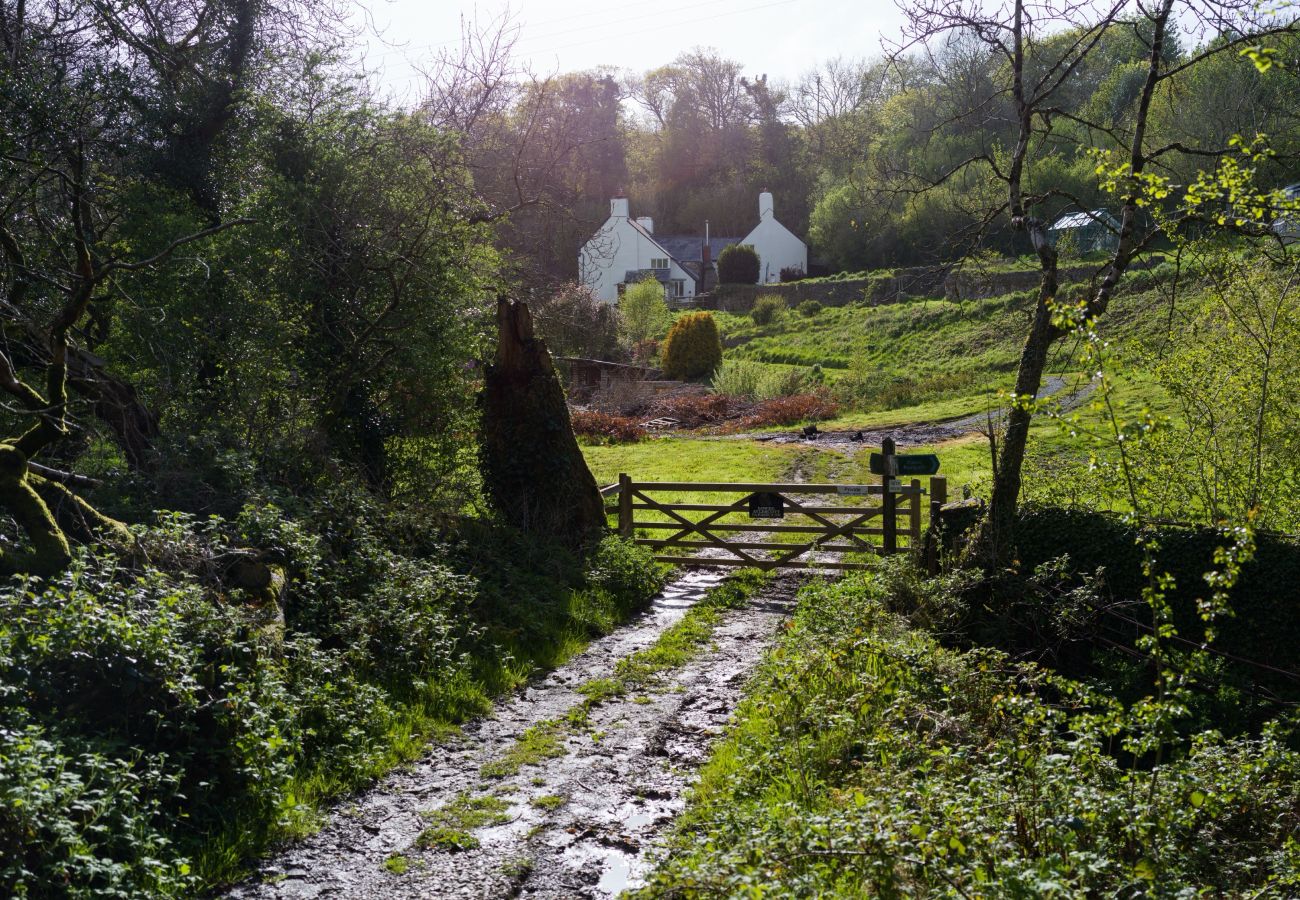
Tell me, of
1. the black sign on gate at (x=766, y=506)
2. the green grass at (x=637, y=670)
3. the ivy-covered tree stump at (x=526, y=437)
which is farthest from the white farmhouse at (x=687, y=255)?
the green grass at (x=637, y=670)

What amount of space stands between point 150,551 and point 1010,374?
31839mm

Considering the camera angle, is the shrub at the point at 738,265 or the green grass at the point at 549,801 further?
the shrub at the point at 738,265

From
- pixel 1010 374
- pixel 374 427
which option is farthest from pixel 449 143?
pixel 1010 374

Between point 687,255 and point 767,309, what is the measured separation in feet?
55.6

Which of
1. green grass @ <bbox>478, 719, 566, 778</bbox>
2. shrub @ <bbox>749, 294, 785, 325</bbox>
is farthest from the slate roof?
green grass @ <bbox>478, 719, 566, 778</bbox>

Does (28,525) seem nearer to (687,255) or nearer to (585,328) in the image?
(585,328)

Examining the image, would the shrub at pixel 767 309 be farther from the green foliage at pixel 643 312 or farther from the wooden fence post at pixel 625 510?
the wooden fence post at pixel 625 510

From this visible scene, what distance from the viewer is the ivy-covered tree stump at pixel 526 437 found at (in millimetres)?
13141

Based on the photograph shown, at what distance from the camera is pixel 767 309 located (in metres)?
55.2

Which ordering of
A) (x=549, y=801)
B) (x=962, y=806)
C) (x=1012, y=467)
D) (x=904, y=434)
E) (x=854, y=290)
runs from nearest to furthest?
(x=962, y=806) → (x=549, y=801) → (x=1012, y=467) → (x=904, y=434) → (x=854, y=290)

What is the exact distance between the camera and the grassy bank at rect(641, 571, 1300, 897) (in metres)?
4.17

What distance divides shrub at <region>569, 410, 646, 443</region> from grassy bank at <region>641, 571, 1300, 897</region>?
23613mm

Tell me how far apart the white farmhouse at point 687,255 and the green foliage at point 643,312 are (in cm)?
1339

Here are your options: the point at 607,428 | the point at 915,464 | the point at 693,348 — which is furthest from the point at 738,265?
the point at 915,464
